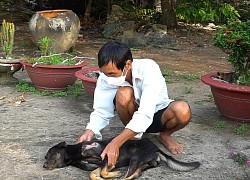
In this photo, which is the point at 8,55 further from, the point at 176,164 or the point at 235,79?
the point at 176,164

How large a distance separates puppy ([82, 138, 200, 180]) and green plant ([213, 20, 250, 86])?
164 centimetres

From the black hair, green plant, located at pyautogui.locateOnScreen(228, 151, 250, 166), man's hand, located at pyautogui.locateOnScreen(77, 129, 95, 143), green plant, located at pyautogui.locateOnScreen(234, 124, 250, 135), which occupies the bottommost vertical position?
green plant, located at pyautogui.locateOnScreen(234, 124, 250, 135)

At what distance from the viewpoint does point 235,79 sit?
473 cm

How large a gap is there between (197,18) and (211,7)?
0.49 m

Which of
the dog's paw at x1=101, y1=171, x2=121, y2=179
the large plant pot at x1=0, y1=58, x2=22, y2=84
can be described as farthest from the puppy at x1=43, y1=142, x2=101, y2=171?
the large plant pot at x1=0, y1=58, x2=22, y2=84

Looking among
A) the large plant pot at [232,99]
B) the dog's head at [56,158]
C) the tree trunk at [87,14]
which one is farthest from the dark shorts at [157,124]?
the tree trunk at [87,14]

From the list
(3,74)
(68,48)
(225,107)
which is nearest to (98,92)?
(225,107)

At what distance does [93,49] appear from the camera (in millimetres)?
9812

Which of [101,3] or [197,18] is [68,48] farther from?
[101,3]

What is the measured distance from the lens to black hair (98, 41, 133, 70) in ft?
9.70

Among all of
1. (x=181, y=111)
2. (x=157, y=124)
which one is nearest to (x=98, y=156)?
(x=157, y=124)

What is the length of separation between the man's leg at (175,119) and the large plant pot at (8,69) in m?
2.91

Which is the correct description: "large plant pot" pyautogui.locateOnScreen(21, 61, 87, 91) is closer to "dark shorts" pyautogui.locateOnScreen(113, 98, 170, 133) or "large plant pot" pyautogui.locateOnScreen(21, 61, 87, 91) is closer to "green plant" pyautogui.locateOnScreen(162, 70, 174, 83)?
"green plant" pyautogui.locateOnScreen(162, 70, 174, 83)

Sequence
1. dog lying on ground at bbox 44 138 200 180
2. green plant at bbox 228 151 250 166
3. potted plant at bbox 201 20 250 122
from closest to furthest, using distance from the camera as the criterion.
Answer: dog lying on ground at bbox 44 138 200 180
green plant at bbox 228 151 250 166
potted plant at bbox 201 20 250 122
